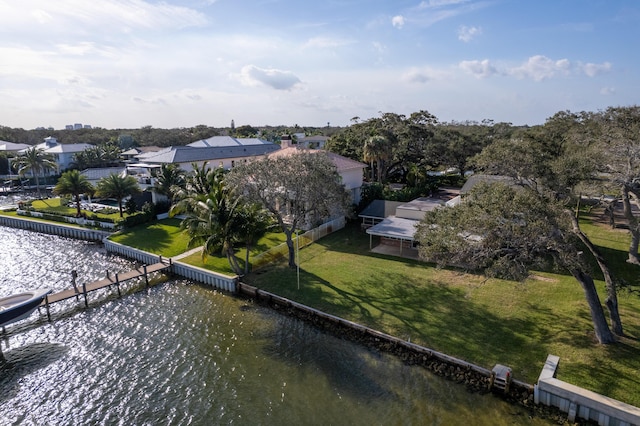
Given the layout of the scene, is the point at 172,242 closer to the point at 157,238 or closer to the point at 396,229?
the point at 157,238

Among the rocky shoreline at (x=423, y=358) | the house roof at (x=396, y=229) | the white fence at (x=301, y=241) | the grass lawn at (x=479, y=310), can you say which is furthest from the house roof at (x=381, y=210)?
the rocky shoreline at (x=423, y=358)

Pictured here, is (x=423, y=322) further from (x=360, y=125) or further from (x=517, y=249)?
(x=360, y=125)

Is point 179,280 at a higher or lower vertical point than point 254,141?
lower

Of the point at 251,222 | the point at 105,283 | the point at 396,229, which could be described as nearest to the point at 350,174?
the point at 396,229

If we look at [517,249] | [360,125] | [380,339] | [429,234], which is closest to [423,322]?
[380,339]

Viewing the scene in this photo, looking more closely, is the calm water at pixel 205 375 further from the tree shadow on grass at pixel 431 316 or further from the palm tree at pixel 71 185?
the palm tree at pixel 71 185

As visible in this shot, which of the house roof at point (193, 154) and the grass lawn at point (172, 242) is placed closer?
the grass lawn at point (172, 242)
